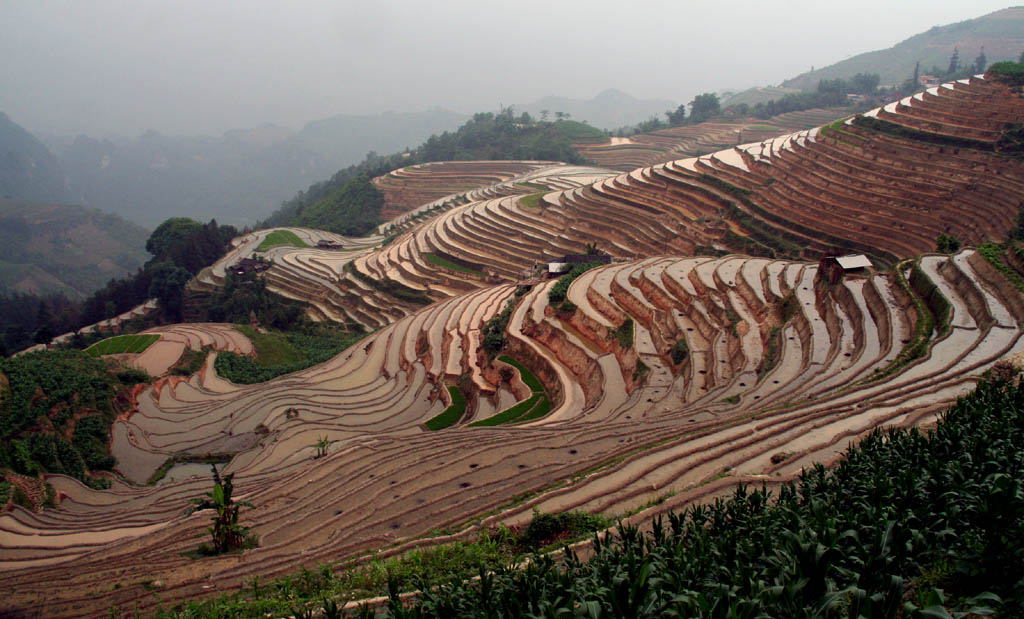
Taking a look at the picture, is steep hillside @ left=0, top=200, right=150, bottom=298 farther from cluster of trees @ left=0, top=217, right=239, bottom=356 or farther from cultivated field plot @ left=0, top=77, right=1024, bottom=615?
cultivated field plot @ left=0, top=77, right=1024, bottom=615

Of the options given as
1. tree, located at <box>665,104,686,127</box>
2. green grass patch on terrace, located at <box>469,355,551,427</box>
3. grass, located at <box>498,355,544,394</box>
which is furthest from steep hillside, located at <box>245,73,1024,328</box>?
tree, located at <box>665,104,686,127</box>

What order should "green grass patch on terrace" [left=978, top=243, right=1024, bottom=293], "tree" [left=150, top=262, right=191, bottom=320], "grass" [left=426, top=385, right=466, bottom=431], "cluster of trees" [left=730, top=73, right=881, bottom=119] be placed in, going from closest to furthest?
"green grass patch on terrace" [left=978, top=243, right=1024, bottom=293] → "grass" [left=426, top=385, right=466, bottom=431] → "tree" [left=150, top=262, right=191, bottom=320] → "cluster of trees" [left=730, top=73, right=881, bottom=119]

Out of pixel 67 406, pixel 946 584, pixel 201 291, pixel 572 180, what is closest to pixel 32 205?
pixel 201 291

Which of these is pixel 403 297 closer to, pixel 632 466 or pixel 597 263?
pixel 597 263

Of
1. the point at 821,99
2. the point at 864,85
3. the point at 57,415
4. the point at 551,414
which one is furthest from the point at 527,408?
the point at 864,85

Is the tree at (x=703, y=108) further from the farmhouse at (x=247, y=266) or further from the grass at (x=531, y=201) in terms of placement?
the farmhouse at (x=247, y=266)

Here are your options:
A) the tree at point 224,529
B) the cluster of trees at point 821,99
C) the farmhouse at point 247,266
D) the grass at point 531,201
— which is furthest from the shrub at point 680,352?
the cluster of trees at point 821,99
